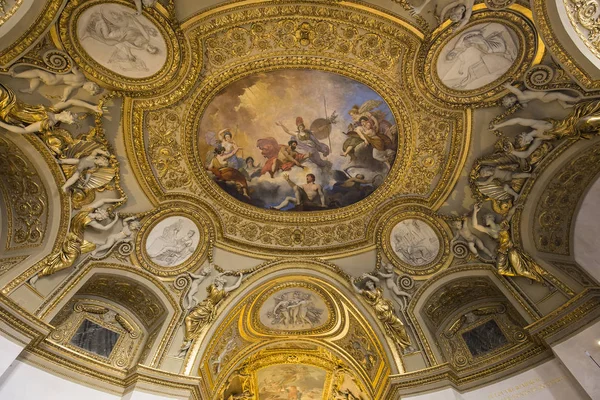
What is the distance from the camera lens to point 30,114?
9.04m

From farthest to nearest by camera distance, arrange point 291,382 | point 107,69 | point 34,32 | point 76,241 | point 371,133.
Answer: point 291,382 < point 371,133 < point 76,241 < point 107,69 < point 34,32

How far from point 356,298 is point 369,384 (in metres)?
3.20

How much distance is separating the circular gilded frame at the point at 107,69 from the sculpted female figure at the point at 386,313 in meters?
8.37

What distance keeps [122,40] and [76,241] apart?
534cm

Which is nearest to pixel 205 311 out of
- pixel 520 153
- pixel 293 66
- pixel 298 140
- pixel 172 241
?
pixel 172 241

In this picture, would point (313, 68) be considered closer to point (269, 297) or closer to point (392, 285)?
point (392, 285)

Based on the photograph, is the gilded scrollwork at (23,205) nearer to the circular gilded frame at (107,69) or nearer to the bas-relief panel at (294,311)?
the circular gilded frame at (107,69)

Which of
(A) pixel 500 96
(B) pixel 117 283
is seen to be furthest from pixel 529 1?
(B) pixel 117 283

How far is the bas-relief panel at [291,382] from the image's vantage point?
15312mm

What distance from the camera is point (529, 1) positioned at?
8.50m

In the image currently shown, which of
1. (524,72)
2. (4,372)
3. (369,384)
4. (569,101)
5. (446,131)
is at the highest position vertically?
(446,131)

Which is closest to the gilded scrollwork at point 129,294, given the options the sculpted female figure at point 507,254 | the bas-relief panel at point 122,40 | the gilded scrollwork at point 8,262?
the gilded scrollwork at point 8,262

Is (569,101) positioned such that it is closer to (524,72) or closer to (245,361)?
(524,72)

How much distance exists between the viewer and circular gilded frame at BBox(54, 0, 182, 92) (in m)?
8.59
